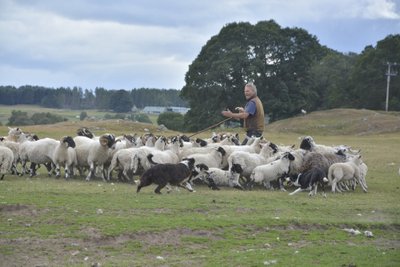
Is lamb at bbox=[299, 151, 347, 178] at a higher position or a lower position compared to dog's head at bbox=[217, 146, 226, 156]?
lower

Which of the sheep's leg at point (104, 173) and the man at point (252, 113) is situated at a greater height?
the man at point (252, 113)

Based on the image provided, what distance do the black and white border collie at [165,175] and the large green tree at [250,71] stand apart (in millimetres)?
53591

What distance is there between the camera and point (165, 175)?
17.1 metres

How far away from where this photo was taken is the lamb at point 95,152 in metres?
20.5

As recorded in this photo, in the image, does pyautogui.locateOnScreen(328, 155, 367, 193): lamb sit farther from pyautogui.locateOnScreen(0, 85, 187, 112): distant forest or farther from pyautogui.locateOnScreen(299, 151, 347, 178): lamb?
pyautogui.locateOnScreen(0, 85, 187, 112): distant forest

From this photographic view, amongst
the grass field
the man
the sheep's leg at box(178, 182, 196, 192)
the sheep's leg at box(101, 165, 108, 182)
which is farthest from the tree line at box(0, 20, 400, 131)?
the grass field

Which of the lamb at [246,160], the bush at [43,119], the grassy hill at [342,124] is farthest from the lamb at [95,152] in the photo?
the bush at [43,119]

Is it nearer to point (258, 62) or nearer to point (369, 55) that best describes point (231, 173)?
point (258, 62)

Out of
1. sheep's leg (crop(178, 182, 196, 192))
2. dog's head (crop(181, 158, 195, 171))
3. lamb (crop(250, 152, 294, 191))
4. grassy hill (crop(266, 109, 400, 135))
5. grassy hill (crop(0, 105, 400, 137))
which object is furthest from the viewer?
grassy hill (crop(266, 109, 400, 135))

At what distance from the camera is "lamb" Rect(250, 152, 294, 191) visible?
63.0ft

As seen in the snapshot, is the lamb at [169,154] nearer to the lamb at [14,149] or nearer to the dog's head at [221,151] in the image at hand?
the dog's head at [221,151]

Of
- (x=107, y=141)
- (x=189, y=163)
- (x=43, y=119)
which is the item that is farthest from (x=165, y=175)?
(x=43, y=119)

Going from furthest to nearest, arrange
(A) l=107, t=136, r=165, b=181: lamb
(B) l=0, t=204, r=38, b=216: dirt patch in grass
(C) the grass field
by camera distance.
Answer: (A) l=107, t=136, r=165, b=181: lamb < (B) l=0, t=204, r=38, b=216: dirt patch in grass < (C) the grass field

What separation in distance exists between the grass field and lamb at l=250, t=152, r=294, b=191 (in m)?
0.54
